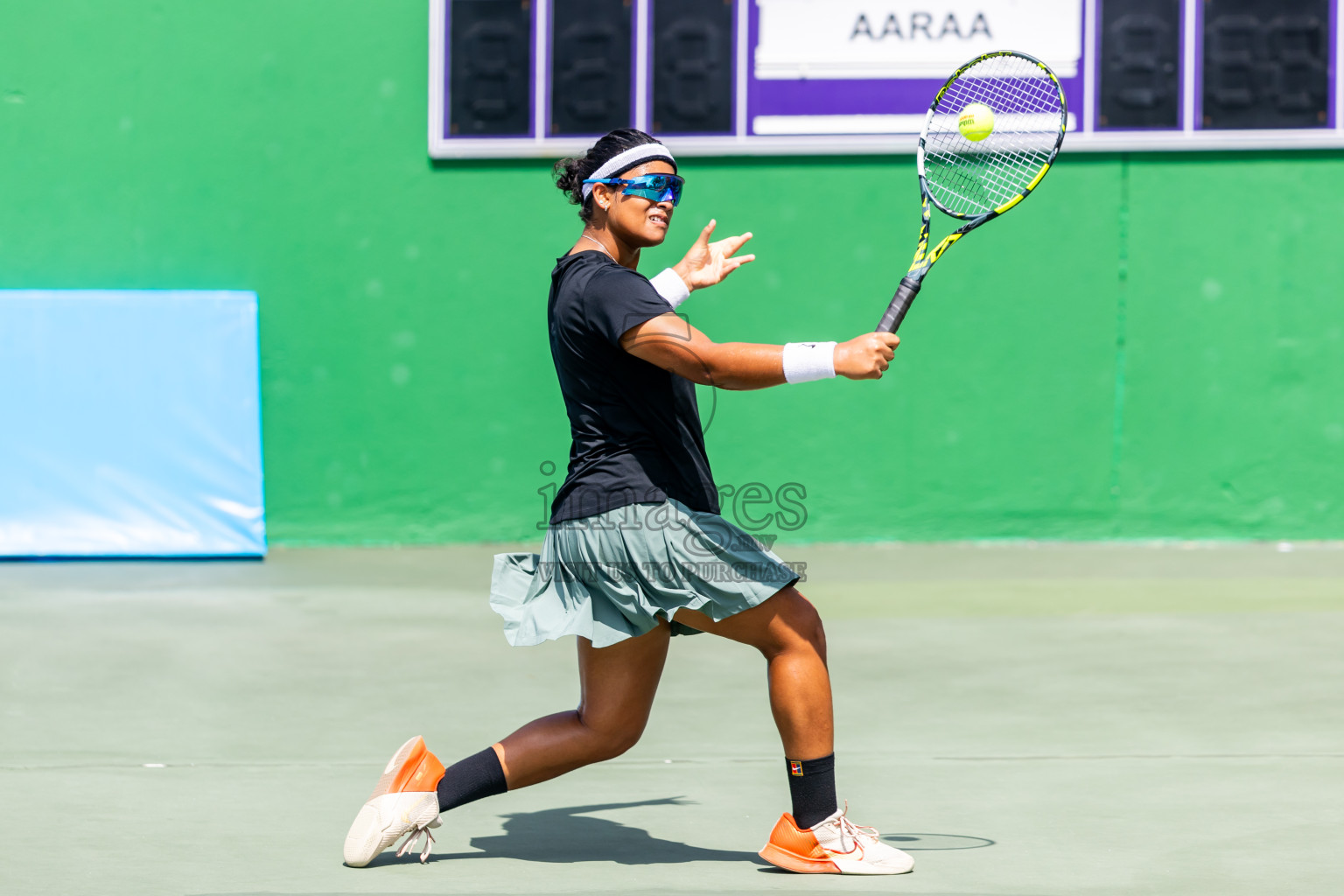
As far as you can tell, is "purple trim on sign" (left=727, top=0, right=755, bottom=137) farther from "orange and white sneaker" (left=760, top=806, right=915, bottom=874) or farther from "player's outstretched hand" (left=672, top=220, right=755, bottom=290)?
"orange and white sneaker" (left=760, top=806, right=915, bottom=874)

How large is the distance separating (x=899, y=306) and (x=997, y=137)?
125 inches

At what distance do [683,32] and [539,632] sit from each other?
214 inches

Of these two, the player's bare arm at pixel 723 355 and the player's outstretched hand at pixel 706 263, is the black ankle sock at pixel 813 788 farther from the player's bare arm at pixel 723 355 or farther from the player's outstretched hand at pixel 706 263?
the player's outstretched hand at pixel 706 263

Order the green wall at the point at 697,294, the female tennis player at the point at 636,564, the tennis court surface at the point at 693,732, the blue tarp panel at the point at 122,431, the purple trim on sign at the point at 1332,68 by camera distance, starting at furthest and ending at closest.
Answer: the green wall at the point at 697,294, the purple trim on sign at the point at 1332,68, the blue tarp panel at the point at 122,431, the tennis court surface at the point at 693,732, the female tennis player at the point at 636,564

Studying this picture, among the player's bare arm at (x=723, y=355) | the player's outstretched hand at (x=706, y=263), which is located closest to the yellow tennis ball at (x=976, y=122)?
the player's outstretched hand at (x=706, y=263)

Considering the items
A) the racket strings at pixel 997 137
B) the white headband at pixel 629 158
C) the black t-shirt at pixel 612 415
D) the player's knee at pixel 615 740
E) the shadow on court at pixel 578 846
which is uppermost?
the racket strings at pixel 997 137

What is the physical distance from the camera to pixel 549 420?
864 centimetres

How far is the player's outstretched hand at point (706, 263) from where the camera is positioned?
4102 millimetres

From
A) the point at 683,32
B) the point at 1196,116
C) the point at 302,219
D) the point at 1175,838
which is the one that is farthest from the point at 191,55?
the point at 1175,838

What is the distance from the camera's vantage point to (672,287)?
4.04 metres

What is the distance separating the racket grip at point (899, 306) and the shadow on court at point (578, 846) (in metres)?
1.29

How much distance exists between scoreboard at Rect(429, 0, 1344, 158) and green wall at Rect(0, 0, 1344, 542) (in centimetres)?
18

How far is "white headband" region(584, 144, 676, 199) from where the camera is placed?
374 centimetres

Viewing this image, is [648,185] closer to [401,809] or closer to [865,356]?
[865,356]
